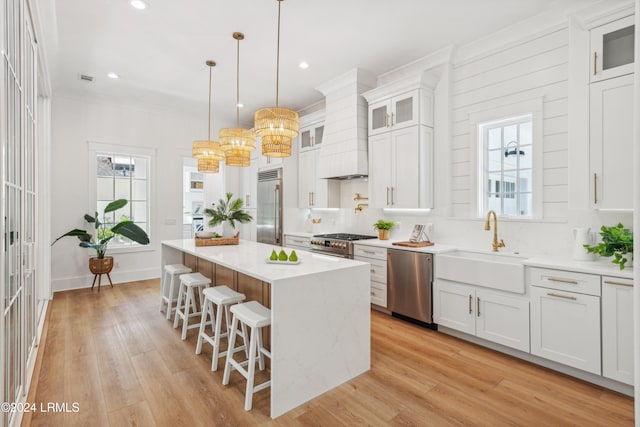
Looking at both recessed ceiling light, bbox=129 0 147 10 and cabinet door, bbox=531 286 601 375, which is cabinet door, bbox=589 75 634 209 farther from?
recessed ceiling light, bbox=129 0 147 10

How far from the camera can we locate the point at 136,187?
5945mm

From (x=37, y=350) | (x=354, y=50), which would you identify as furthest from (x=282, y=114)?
(x=37, y=350)

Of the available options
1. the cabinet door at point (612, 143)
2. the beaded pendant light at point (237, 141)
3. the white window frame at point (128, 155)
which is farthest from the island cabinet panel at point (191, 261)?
the cabinet door at point (612, 143)

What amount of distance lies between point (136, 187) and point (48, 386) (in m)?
4.12

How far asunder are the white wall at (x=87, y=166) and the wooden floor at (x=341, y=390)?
223 centimetres

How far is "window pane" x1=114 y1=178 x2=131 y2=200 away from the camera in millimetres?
5740

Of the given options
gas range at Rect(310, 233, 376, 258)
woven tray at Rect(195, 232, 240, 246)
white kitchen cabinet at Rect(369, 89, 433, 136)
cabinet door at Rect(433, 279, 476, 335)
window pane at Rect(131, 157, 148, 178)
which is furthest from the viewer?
window pane at Rect(131, 157, 148, 178)

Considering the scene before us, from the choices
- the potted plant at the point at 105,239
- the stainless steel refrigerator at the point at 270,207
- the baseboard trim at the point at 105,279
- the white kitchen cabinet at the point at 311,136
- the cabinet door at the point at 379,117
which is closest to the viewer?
the cabinet door at the point at 379,117

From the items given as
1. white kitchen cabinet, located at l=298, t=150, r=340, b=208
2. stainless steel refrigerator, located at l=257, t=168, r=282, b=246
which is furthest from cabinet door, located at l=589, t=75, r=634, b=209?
stainless steel refrigerator, located at l=257, t=168, r=282, b=246

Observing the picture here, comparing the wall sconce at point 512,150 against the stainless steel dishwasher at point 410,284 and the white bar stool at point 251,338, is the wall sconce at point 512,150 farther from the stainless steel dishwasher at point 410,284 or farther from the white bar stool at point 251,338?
the white bar stool at point 251,338

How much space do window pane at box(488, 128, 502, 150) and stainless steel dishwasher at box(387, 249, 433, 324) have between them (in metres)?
1.43

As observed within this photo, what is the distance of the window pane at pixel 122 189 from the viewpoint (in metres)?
5.74

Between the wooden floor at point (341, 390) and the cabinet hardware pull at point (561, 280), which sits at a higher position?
the cabinet hardware pull at point (561, 280)

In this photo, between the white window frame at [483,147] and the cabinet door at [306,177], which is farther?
the cabinet door at [306,177]
